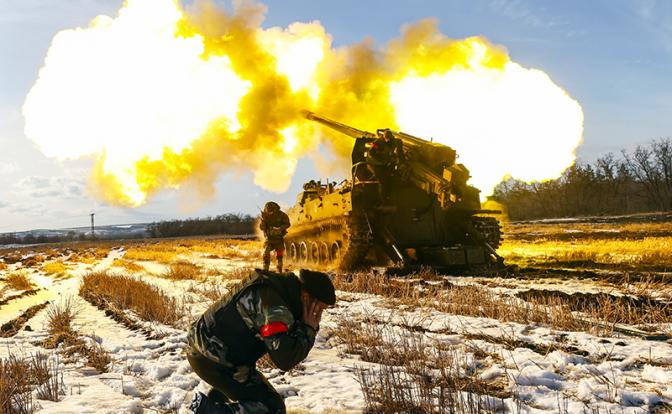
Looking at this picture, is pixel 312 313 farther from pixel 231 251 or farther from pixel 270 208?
pixel 231 251

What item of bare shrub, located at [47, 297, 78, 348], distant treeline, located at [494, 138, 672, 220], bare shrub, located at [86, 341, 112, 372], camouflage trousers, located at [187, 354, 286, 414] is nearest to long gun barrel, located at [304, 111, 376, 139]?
bare shrub, located at [47, 297, 78, 348]

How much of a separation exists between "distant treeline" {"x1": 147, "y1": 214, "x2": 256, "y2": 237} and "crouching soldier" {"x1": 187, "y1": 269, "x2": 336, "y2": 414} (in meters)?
88.7

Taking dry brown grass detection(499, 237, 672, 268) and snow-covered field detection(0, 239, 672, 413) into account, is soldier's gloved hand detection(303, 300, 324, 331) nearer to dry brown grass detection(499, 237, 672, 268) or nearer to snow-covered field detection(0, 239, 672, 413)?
snow-covered field detection(0, 239, 672, 413)


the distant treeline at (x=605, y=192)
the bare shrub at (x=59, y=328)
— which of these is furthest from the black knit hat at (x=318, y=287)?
the distant treeline at (x=605, y=192)

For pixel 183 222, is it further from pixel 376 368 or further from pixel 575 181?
pixel 376 368

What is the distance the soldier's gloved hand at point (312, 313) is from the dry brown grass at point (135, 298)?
6.23m

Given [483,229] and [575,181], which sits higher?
[575,181]

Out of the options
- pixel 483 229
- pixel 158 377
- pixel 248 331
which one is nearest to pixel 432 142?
pixel 483 229

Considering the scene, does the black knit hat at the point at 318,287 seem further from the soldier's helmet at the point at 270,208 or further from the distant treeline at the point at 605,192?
the distant treeline at the point at 605,192

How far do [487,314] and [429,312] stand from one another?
97 centimetres

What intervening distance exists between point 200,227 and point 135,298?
88979 millimetres

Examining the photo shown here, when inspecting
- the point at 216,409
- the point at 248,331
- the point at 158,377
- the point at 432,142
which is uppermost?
the point at 432,142

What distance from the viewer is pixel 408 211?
52.8 feet

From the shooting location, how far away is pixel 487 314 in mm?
7910
